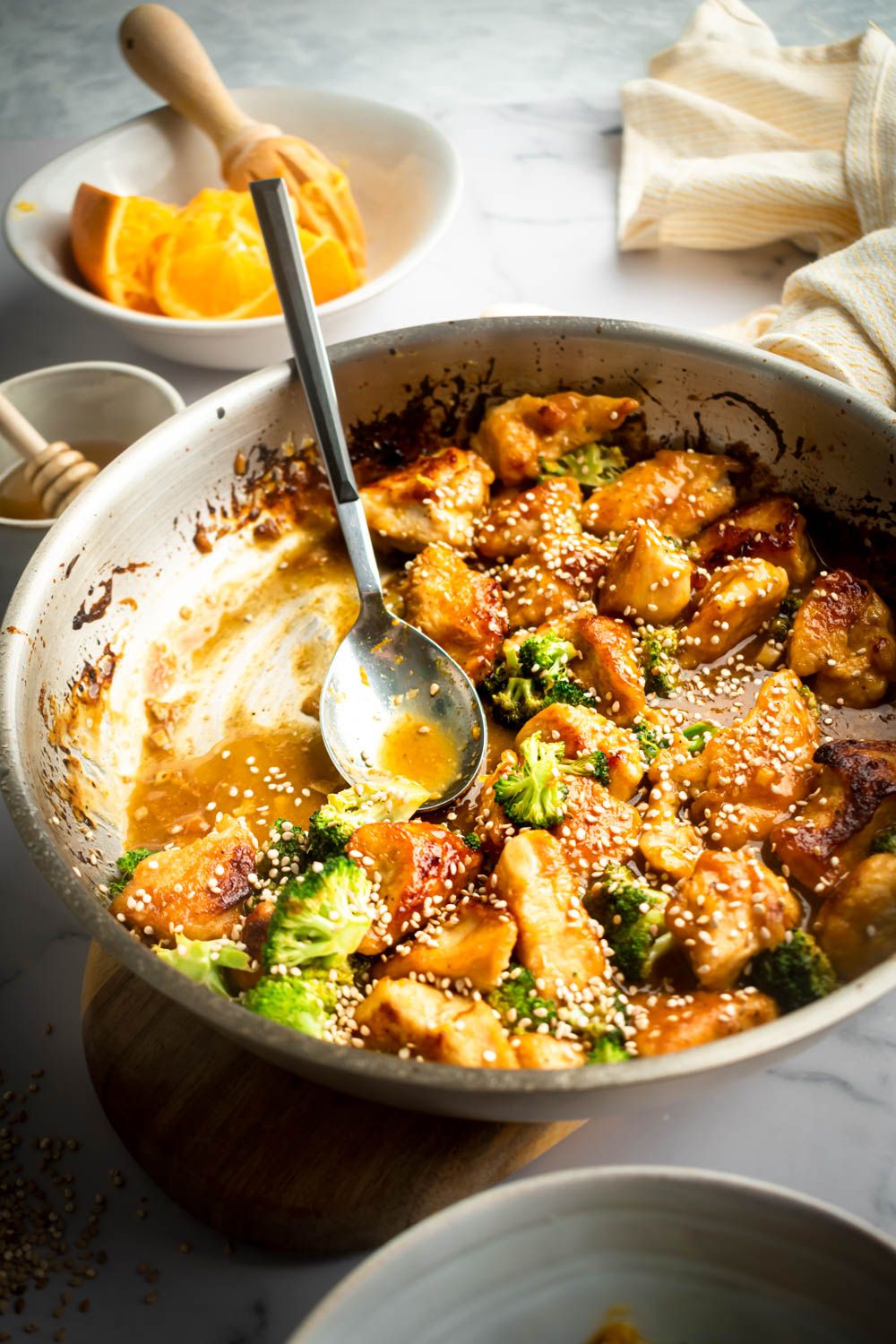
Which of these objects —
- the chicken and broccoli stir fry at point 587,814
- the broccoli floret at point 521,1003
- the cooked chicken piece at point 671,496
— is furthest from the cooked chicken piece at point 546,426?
the broccoli floret at point 521,1003

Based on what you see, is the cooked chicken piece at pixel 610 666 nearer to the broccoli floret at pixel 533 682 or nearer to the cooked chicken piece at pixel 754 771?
the broccoli floret at pixel 533 682

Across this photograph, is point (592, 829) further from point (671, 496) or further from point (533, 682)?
point (671, 496)

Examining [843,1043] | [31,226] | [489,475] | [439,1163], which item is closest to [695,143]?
[489,475]

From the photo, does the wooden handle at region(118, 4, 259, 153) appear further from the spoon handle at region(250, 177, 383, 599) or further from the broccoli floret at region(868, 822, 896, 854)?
the broccoli floret at region(868, 822, 896, 854)

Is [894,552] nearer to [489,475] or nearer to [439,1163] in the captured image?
[489,475]

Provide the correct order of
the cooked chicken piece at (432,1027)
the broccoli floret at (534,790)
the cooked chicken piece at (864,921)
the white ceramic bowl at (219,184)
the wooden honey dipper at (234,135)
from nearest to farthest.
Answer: the cooked chicken piece at (432,1027), the cooked chicken piece at (864,921), the broccoli floret at (534,790), the white ceramic bowl at (219,184), the wooden honey dipper at (234,135)

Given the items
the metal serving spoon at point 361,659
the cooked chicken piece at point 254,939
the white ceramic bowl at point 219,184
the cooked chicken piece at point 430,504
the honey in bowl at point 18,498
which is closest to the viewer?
the cooked chicken piece at point 254,939

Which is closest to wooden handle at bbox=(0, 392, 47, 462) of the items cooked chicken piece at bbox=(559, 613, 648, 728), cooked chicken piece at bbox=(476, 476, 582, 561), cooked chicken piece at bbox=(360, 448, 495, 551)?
cooked chicken piece at bbox=(360, 448, 495, 551)

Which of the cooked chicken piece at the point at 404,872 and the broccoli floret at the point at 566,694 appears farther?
the broccoli floret at the point at 566,694
